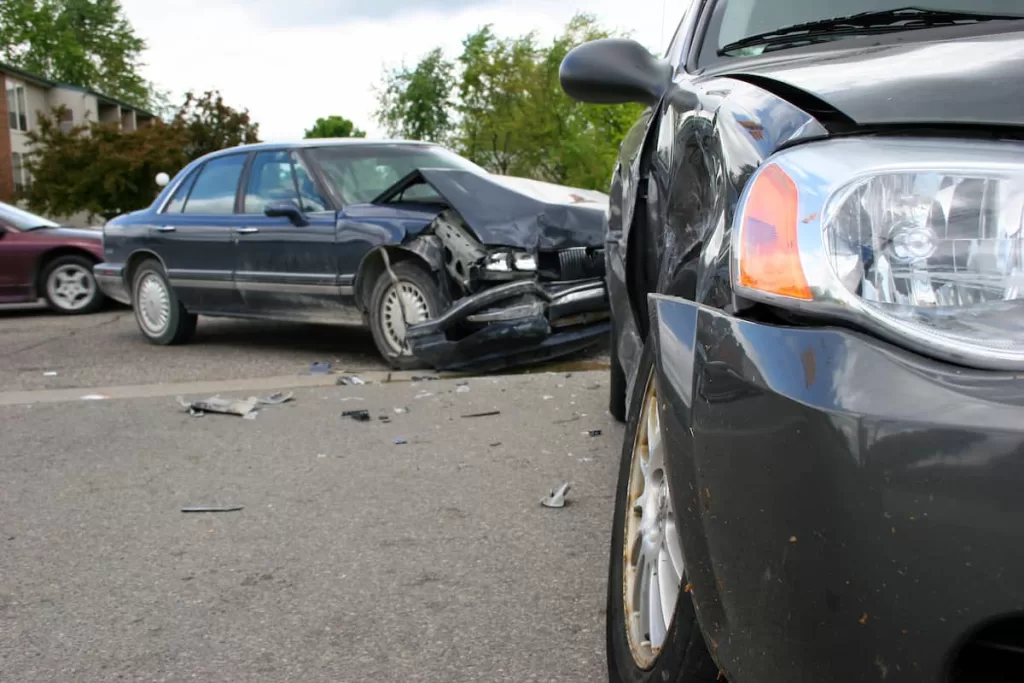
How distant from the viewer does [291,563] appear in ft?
11.0

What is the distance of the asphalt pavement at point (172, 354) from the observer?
779 centimetres

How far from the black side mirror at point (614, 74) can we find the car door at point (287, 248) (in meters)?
4.85

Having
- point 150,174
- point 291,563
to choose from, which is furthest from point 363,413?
point 150,174

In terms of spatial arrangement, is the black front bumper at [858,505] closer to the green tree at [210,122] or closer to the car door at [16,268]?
the car door at [16,268]

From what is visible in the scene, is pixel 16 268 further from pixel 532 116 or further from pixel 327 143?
pixel 532 116

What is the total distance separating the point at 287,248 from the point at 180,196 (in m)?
1.90

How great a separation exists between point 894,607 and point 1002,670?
0.19 meters

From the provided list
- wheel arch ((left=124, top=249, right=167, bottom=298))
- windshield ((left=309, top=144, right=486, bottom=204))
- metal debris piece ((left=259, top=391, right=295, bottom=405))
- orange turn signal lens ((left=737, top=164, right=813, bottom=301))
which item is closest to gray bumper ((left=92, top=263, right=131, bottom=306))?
wheel arch ((left=124, top=249, right=167, bottom=298))

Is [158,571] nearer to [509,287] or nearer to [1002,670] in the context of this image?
[1002,670]

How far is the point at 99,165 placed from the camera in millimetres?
41438

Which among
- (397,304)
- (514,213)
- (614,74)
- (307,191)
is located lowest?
(397,304)

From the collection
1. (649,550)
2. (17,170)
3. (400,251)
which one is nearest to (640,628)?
(649,550)

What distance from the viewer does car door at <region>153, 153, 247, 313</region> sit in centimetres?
866

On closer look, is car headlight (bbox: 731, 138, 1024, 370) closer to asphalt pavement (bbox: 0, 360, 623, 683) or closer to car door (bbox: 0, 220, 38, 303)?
asphalt pavement (bbox: 0, 360, 623, 683)
